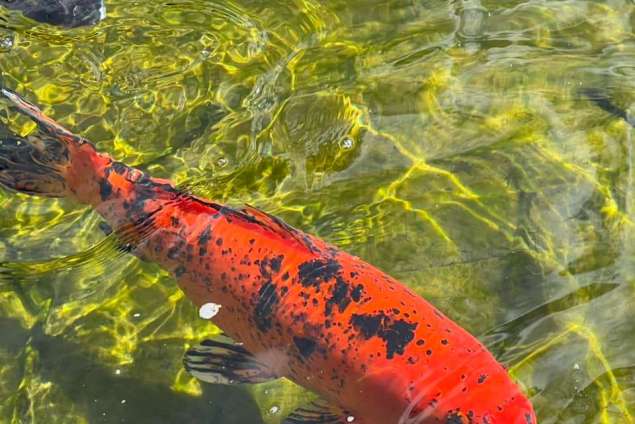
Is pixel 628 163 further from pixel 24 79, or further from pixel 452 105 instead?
pixel 24 79

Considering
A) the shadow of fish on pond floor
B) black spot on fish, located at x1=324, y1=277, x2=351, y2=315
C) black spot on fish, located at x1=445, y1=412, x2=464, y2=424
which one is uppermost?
black spot on fish, located at x1=324, y1=277, x2=351, y2=315

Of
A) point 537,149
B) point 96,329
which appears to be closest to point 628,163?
point 537,149

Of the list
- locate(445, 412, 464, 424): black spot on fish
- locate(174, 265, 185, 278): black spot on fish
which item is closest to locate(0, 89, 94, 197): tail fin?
locate(174, 265, 185, 278): black spot on fish

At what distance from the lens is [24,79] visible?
19.6 feet

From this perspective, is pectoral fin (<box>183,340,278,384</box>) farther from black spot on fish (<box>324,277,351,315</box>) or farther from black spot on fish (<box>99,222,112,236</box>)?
black spot on fish (<box>99,222,112,236</box>)

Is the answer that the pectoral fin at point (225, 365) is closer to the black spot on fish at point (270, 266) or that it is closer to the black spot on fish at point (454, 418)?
the black spot on fish at point (270, 266)

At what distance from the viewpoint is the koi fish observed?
11.8ft

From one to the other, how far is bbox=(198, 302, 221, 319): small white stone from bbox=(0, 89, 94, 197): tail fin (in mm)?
1062

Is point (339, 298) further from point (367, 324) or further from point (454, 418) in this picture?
point (454, 418)

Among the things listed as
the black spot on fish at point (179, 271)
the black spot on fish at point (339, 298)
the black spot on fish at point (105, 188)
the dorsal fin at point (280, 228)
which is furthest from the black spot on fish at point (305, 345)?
the black spot on fish at point (105, 188)

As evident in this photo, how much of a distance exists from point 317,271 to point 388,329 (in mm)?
499

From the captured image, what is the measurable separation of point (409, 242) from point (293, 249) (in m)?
1.19

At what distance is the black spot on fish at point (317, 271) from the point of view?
395 centimetres

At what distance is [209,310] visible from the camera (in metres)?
4.24
